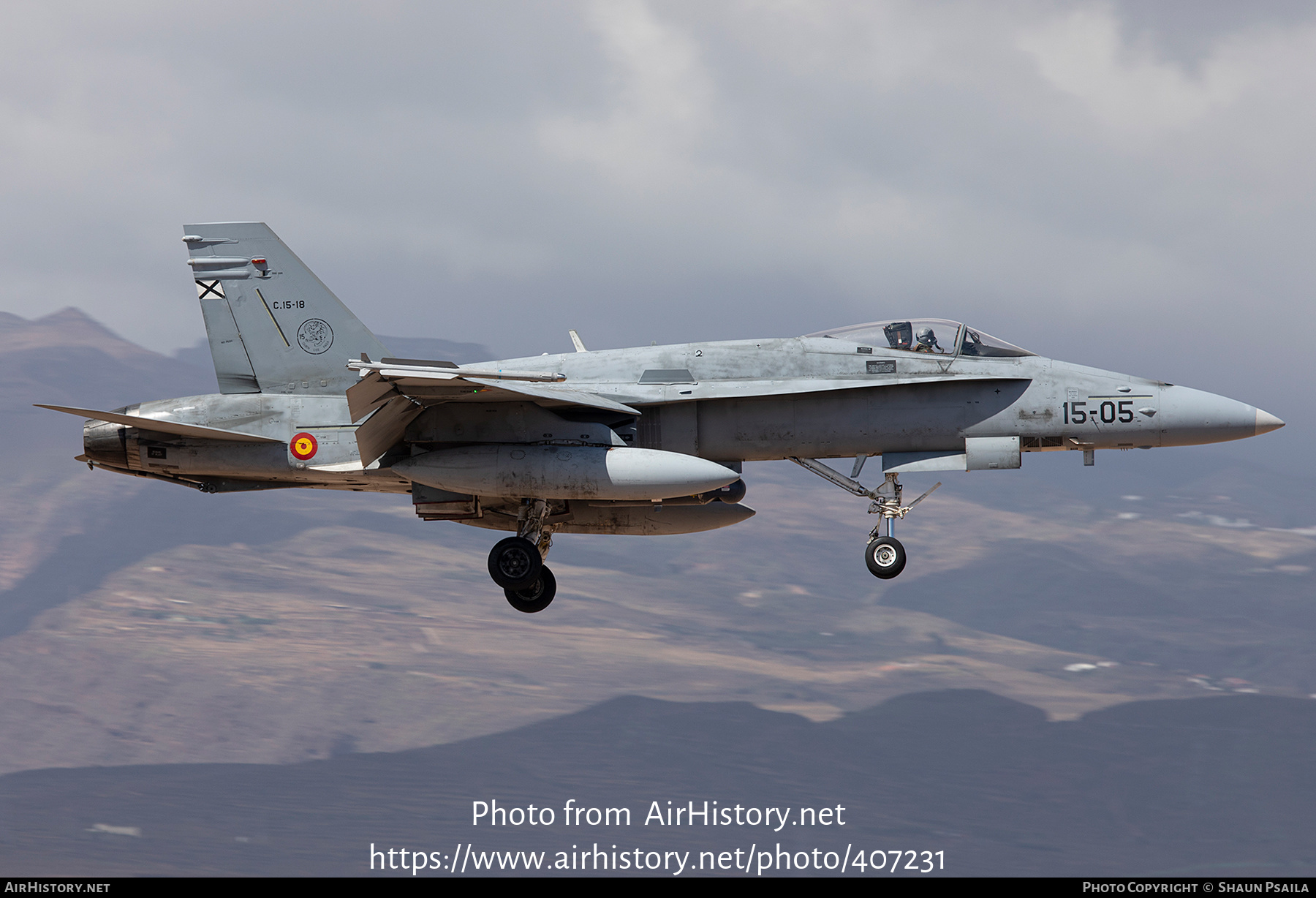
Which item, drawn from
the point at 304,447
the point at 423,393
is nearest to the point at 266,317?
→ the point at 304,447

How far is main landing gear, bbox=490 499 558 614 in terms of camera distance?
20.3m

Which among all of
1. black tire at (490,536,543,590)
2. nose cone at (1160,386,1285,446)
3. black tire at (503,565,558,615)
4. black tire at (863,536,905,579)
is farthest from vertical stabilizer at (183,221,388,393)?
nose cone at (1160,386,1285,446)

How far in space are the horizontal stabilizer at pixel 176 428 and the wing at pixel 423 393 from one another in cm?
186

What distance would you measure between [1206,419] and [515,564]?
10.6 metres

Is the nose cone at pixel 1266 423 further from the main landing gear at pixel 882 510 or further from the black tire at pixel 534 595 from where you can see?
the black tire at pixel 534 595

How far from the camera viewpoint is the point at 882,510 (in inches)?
798

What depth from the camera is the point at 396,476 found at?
67.6ft

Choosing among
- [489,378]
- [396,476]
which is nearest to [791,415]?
[489,378]

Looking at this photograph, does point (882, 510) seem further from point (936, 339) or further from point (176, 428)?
point (176, 428)

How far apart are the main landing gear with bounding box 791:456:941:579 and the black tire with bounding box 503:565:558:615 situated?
14.6ft

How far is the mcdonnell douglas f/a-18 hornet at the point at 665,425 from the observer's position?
19.5 meters

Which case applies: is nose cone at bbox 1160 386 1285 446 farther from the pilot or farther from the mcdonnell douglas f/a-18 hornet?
the pilot

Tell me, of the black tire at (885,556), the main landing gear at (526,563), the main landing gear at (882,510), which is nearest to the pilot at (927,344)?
the main landing gear at (882,510)

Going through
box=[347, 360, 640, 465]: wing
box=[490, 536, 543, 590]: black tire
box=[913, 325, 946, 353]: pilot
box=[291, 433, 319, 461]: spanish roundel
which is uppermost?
box=[913, 325, 946, 353]: pilot
